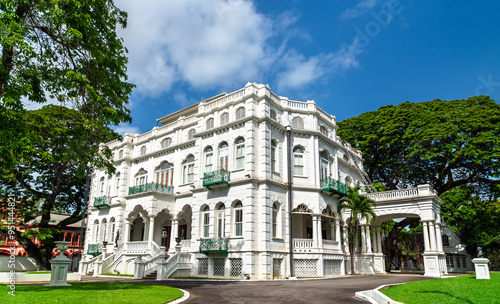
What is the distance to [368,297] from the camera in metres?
12.0

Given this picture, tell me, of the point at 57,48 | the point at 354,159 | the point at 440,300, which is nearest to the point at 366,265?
the point at 354,159

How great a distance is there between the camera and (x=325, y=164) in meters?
29.5

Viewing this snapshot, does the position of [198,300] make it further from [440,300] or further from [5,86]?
[5,86]

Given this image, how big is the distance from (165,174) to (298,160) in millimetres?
12092

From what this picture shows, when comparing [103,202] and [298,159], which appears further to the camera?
[103,202]

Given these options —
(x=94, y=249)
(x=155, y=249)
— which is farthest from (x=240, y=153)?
(x=94, y=249)

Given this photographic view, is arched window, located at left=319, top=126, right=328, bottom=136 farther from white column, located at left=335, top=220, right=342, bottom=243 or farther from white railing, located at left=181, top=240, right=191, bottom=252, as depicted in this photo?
white railing, located at left=181, top=240, right=191, bottom=252

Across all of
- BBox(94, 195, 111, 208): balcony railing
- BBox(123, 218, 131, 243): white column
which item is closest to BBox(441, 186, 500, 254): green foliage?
BBox(123, 218, 131, 243): white column

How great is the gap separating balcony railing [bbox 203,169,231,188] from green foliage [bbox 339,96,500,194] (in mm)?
18646

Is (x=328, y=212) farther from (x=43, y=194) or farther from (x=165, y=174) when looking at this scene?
(x=43, y=194)

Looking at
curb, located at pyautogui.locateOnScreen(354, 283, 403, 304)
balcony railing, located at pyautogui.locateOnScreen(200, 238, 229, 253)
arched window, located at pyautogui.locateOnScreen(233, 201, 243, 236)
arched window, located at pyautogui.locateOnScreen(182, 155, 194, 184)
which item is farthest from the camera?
arched window, located at pyautogui.locateOnScreen(182, 155, 194, 184)

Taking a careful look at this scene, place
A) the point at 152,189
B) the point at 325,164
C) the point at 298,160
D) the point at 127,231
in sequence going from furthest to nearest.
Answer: the point at 127,231 < the point at 152,189 < the point at 325,164 < the point at 298,160

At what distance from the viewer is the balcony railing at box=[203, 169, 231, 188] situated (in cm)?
2512

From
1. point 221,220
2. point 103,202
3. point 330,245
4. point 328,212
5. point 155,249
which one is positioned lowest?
point 155,249
